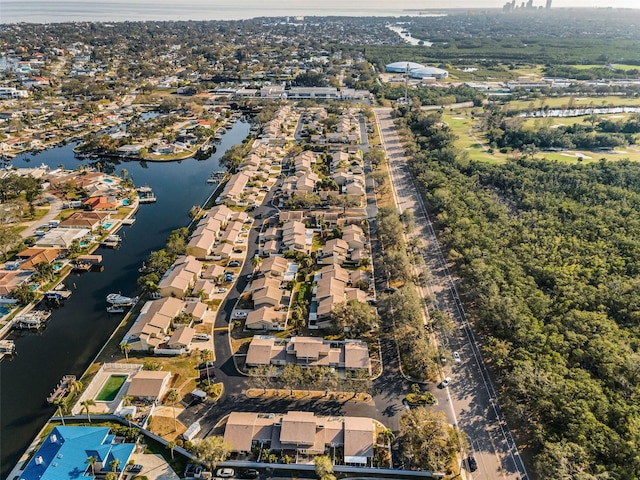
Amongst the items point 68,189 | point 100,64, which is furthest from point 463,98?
point 100,64

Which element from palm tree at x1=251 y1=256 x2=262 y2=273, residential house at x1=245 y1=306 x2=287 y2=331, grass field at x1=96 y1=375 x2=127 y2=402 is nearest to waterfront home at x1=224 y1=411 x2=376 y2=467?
grass field at x1=96 y1=375 x2=127 y2=402

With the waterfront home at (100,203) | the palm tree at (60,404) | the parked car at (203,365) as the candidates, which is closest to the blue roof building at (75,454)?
the palm tree at (60,404)

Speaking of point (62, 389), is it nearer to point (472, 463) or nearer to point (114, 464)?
point (114, 464)

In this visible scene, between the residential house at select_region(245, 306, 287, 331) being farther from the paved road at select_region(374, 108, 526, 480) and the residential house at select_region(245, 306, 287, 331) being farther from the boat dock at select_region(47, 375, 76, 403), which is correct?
the paved road at select_region(374, 108, 526, 480)

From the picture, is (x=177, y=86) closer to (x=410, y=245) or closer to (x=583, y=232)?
(x=410, y=245)

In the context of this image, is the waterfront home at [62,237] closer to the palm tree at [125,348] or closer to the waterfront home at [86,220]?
the waterfront home at [86,220]

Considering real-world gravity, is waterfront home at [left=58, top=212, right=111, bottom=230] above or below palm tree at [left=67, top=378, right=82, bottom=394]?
above
